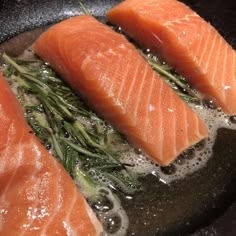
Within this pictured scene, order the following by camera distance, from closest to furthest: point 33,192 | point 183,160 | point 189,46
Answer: point 33,192 < point 183,160 < point 189,46

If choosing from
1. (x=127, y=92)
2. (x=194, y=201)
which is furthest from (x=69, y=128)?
(x=194, y=201)

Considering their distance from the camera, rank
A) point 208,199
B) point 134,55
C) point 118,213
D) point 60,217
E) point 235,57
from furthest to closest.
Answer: point 235,57 < point 134,55 < point 208,199 < point 118,213 < point 60,217

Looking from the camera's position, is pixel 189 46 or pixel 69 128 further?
pixel 189 46

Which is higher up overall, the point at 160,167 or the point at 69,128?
the point at 69,128

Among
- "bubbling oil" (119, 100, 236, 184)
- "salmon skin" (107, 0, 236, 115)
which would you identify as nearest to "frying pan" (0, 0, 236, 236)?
"bubbling oil" (119, 100, 236, 184)

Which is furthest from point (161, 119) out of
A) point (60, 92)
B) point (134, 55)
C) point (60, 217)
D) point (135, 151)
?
point (60, 217)

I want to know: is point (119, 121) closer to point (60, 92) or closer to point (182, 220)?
point (60, 92)

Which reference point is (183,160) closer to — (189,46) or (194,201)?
(194,201)

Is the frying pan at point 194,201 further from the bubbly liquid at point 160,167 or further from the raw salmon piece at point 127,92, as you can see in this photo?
the raw salmon piece at point 127,92

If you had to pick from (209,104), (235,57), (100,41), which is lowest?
(209,104)
